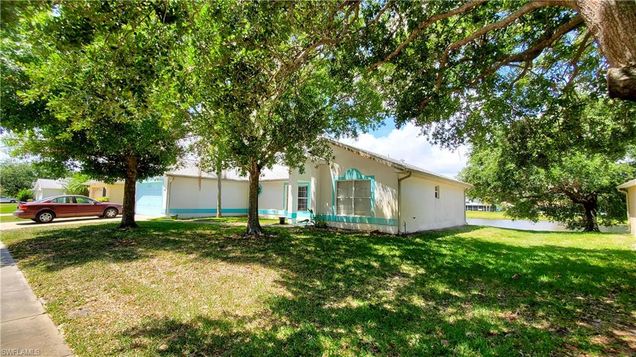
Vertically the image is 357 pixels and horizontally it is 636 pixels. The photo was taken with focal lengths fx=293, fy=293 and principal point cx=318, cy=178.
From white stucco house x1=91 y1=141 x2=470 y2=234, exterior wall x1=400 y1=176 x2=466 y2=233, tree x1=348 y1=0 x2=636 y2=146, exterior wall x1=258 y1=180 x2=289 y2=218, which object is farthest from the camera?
exterior wall x1=258 y1=180 x2=289 y2=218

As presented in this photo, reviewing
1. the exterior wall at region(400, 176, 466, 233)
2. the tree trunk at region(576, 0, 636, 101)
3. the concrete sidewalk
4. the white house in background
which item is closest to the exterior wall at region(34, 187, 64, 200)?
the white house in background

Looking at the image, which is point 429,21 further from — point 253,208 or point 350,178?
point 350,178

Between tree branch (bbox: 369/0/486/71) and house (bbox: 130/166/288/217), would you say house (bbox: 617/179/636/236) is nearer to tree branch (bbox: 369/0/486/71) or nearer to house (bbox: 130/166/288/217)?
tree branch (bbox: 369/0/486/71)

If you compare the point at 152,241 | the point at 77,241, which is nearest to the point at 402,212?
the point at 152,241

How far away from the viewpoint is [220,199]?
2159 cm

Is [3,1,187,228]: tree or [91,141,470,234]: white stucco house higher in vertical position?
[3,1,187,228]: tree

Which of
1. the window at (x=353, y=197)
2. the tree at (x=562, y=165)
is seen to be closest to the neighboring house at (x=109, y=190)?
the window at (x=353, y=197)

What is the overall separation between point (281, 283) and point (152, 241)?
20.9ft

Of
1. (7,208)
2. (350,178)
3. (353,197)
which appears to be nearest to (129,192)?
(350,178)

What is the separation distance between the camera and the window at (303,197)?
1656cm

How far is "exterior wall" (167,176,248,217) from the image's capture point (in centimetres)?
2086

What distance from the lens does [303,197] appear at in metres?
16.8

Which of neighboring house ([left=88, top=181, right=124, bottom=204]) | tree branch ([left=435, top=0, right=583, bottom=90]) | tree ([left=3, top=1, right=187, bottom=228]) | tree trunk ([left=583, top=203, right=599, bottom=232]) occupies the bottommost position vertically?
tree trunk ([left=583, top=203, right=599, bottom=232])

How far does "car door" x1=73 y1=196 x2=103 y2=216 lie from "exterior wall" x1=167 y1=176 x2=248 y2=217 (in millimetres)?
4028
